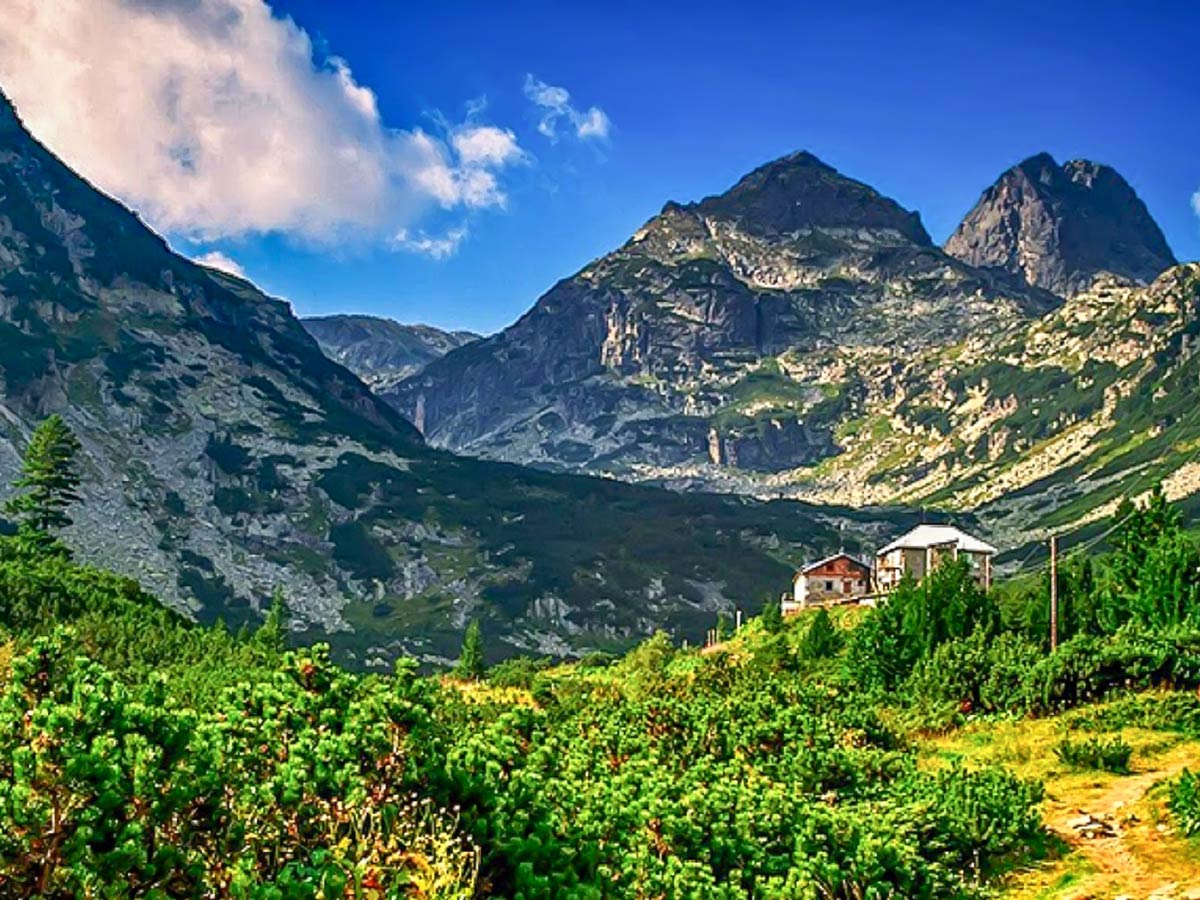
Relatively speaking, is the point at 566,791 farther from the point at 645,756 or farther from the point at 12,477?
the point at 12,477

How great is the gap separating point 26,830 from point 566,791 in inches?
202

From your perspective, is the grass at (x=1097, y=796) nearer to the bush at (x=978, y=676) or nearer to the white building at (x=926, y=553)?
the bush at (x=978, y=676)

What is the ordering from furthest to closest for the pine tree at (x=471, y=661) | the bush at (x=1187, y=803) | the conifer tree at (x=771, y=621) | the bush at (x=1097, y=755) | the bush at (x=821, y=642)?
1. the pine tree at (x=471, y=661)
2. the conifer tree at (x=771, y=621)
3. the bush at (x=821, y=642)
4. the bush at (x=1097, y=755)
5. the bush at (x=1187, y=803)

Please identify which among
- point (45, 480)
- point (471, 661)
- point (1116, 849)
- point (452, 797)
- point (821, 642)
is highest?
point (45, 480)

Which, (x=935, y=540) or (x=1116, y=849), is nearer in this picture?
(x=1116, y=849)

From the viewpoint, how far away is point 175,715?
24.9ft

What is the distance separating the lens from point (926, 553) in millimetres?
81000

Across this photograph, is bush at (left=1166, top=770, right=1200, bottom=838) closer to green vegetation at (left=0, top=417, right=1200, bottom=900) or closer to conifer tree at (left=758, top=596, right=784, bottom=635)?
green vegetation at (left=0, top=417, right=1200, bottom=900)

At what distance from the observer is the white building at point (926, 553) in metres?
77.1

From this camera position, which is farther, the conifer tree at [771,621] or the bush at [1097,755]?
the conifer tree at [771,621]

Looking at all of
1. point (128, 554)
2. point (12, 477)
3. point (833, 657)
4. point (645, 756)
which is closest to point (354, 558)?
point (128, 554)

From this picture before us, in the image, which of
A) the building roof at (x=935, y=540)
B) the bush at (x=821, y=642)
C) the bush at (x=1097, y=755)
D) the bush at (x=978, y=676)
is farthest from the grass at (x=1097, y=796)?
the building roof at (x=935, y=540)

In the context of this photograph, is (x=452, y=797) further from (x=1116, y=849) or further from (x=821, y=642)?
(x=821, y=642)

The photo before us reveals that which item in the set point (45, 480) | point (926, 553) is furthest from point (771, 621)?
point (45, 480)
